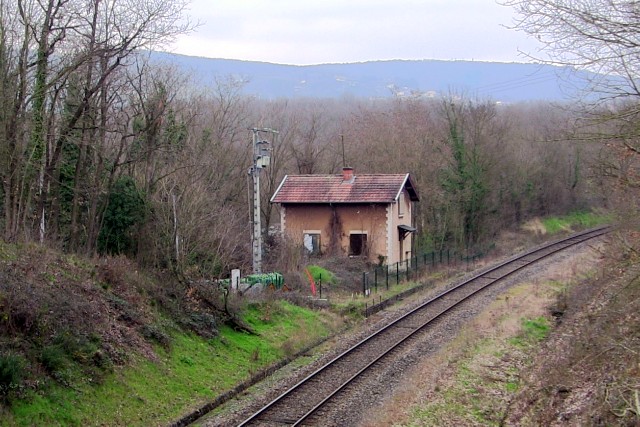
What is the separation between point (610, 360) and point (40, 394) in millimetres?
9715

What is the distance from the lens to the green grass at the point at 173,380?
11.3 meters

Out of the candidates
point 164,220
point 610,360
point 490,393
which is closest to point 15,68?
point 164,220

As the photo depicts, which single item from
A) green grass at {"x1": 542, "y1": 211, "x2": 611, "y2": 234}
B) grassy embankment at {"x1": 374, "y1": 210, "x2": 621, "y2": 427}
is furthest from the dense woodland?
green grass at {"x1": 542, "y1": 211, "x2": 611, "y2": 234}

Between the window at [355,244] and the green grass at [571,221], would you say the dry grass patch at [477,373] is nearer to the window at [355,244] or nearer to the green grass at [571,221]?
the window at [355,244]

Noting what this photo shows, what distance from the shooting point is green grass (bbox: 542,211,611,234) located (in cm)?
5212

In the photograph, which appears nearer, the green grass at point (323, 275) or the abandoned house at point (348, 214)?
the green grass at point (323, 275)

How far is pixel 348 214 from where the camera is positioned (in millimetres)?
33562

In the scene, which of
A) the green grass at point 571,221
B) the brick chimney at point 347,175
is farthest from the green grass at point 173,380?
the green grass at point 571,221

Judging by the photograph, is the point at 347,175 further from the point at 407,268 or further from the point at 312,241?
the point at 407,268

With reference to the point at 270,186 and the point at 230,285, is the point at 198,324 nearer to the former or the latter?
the point at 230,285

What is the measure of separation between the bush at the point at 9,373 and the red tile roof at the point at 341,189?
23012mm

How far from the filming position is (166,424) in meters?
12.4

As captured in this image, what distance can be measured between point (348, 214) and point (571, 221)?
29110 mm

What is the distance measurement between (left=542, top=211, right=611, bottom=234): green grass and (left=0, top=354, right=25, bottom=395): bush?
4543 cm
